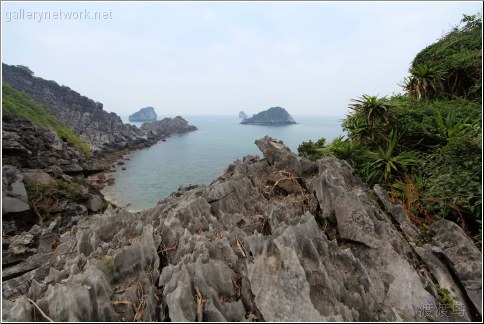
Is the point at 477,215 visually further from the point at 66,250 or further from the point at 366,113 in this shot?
the point at 66,250

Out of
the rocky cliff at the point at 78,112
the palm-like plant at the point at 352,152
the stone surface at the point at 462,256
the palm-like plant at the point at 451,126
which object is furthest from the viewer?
the rocky cliff at the point at 78,112

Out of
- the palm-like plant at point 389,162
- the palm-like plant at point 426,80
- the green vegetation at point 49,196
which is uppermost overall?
the palm-like plant at point 426,80

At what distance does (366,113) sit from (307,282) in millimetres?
8383

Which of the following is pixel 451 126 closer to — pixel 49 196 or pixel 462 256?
pixel 462 256

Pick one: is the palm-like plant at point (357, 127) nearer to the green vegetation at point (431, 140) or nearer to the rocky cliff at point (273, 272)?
the green vegetation at point (431, 140)

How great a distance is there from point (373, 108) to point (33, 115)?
67360 millimetres

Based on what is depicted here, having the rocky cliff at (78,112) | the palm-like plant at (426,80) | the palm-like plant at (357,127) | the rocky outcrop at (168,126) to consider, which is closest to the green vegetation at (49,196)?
the palm-like plant at (357,127)

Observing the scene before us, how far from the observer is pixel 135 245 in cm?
559

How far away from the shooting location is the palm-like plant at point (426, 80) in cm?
1241

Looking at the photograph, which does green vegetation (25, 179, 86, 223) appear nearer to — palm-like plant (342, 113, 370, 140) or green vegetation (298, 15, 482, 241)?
green vegetation (298, 15, 482, 241)

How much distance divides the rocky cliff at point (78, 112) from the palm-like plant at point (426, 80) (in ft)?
231

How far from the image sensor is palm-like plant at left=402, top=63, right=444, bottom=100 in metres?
12.4

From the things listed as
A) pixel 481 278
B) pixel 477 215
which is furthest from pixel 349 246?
pixel 477 215

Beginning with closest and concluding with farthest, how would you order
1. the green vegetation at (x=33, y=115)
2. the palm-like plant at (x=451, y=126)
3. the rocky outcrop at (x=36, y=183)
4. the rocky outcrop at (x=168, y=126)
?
1. the palm-like plant at (x=451, y=126)
2. the rocky outcrop at (x=36, y=183)
3. the green vegetation at (x=33, y=115)
4. the rocky outcrop at (x=168, y=126)
